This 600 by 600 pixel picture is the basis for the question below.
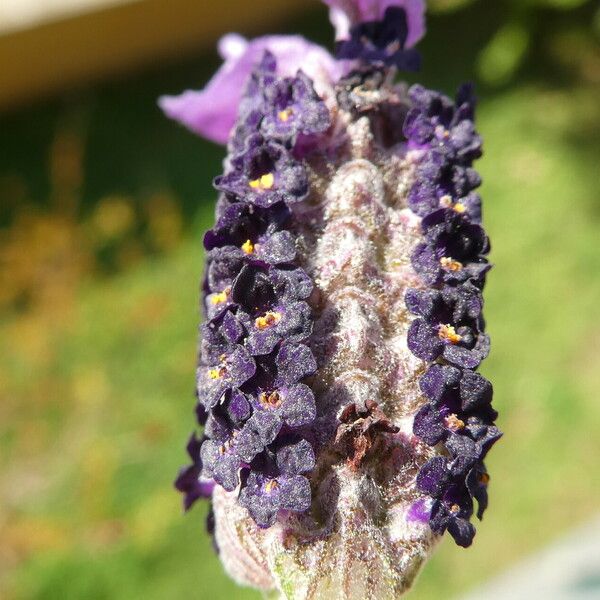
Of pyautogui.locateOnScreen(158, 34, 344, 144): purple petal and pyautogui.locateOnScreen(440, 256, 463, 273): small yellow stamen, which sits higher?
pyautogui.locateOnScreen(158, 34, 344, 144): purple petal

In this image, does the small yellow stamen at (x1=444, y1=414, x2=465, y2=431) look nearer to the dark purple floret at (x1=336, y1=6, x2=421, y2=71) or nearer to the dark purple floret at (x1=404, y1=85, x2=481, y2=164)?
the dark purple floret at (x1=404, y1=85, x2=481, y2=164)

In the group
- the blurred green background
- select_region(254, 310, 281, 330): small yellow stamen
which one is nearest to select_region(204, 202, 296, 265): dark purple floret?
select_region(254, 310, 281, 330): small yellow stamen

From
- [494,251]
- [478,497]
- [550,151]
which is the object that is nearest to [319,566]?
[478,497]

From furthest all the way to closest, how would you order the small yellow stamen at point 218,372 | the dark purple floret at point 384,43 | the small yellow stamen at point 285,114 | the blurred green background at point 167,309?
the blurred green background at point 167,309 < the dark purple floret at point 384,43 < the small yellow stamen at point 285,114 < the small yellow stamen at point 218,372

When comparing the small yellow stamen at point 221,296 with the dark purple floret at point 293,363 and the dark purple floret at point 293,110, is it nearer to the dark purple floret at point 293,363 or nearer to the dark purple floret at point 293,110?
the dark purple floret at point 293,363

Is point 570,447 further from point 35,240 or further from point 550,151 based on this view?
point 35,240

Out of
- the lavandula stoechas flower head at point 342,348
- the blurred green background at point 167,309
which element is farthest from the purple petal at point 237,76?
the blurred green background at point 167,309
